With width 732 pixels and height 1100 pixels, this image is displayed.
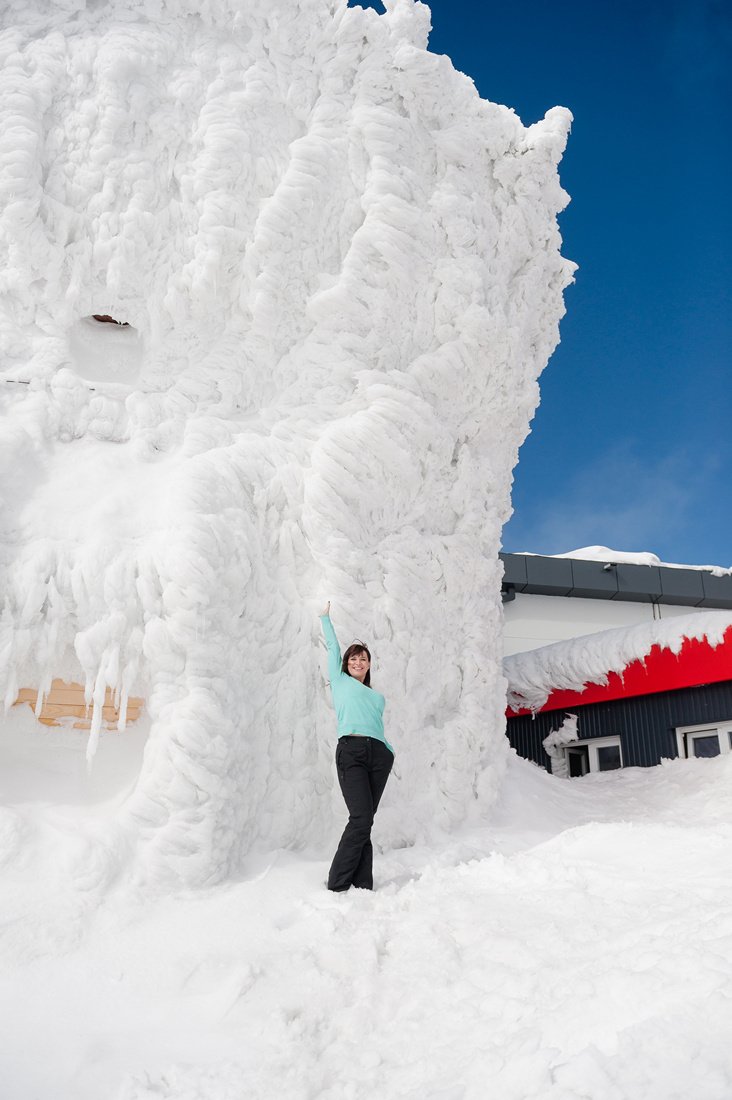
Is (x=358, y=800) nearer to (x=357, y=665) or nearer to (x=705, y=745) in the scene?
(x=357, y=665)

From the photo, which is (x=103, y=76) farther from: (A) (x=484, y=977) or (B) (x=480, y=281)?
(A) (x=484, y=977)

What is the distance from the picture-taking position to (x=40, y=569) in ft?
11.6

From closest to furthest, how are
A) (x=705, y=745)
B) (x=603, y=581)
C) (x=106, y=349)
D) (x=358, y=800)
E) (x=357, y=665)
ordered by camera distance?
(x=358, y=800) < (x=357, y=665) < (x=106, y=349) < (x=705, y=745) < (x=603, y=581)

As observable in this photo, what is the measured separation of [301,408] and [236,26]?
2599 mm

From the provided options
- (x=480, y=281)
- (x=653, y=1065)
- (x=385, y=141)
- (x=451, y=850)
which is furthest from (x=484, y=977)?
(x=385, y=141)

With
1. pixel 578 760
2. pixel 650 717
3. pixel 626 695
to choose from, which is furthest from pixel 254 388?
pixel 578 760

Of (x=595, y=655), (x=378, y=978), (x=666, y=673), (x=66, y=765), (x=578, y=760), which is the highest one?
(x=595, y=655)

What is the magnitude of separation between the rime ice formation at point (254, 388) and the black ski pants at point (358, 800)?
1.37 feet

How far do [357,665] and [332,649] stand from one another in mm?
160

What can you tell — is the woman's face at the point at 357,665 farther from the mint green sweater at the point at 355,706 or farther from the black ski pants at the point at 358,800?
the black ski pants at the point at 358,800

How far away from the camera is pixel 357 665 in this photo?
3.84 meters

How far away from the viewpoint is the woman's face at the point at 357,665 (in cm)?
384

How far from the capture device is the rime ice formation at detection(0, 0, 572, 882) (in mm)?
3582

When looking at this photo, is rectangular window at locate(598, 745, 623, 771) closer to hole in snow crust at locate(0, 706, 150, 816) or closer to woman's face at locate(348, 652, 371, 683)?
woman's face at locate(348, 652, 371, 683)
